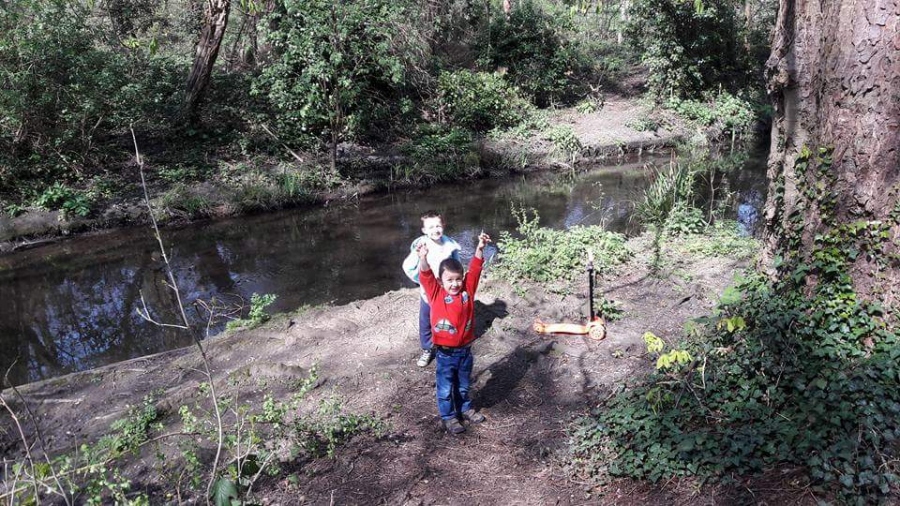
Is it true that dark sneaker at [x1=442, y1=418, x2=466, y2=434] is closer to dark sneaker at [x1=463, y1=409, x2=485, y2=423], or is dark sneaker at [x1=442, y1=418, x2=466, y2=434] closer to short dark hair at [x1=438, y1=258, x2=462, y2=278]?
dark sneaker at [x1=463, y1=409, x2=485, y2=423]

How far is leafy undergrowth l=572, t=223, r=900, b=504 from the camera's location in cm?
307

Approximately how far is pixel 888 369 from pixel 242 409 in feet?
12.1

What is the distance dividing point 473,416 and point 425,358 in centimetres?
A: 101

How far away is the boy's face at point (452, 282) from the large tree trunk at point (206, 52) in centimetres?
1207

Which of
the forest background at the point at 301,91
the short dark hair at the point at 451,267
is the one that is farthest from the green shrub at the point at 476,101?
the short dark hair at the point at 451,267

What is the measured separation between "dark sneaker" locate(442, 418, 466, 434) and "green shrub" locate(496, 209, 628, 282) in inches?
109

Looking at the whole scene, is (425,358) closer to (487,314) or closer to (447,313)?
(487,314)

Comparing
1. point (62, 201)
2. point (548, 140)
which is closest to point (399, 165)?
point (548, 140)

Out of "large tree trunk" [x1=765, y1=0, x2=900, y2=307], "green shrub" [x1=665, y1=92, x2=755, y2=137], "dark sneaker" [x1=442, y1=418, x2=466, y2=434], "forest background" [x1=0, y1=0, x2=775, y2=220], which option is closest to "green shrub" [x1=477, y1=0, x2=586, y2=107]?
"forest background" [x1=0, y1=0, x2=775, y2=220]

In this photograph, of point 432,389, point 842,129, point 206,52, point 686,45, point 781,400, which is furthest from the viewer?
point 686,45

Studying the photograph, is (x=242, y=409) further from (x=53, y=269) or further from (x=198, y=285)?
(x=53, y=269)

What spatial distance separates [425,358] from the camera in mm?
5320

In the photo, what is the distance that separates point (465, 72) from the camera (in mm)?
17844

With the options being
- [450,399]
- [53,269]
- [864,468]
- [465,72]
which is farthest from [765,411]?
[465,72]
